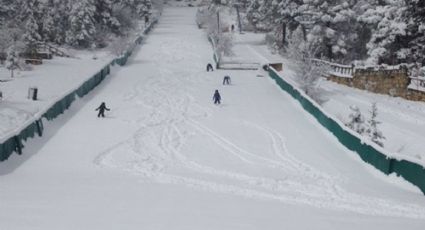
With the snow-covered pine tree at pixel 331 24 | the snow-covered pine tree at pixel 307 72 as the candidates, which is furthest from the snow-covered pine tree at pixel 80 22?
the snow-covered pine tree at pixel 307 72

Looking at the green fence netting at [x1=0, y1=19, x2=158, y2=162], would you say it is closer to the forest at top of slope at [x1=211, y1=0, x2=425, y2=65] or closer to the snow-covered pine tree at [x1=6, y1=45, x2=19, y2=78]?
the snow-covered pine tree at [x1=6, y1=45, x2=19, y2=78]

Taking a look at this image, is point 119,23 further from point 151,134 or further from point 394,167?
point 394,167

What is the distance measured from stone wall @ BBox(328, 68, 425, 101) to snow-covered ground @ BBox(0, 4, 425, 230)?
7.66m

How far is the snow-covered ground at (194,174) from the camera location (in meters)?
12.5

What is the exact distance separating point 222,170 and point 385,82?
75.5ft

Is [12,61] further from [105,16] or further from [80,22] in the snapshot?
[105,16]

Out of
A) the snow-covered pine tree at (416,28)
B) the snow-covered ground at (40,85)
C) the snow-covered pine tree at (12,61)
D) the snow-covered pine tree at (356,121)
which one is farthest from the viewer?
the snow-covered pine tree at (12,61)

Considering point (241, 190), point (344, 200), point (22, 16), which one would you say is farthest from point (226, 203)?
point (22, 16)

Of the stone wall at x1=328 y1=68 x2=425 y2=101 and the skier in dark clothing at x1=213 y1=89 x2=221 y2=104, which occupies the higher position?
the stone wall at x1=328 y1=68 x2=425 y2=101

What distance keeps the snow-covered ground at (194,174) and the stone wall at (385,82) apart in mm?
7658

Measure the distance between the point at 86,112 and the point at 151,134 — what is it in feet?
20.4

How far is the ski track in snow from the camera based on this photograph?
15.4 meters

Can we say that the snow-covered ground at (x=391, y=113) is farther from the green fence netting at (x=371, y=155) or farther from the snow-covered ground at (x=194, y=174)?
the snow-covered ground at (x=194, y=174)

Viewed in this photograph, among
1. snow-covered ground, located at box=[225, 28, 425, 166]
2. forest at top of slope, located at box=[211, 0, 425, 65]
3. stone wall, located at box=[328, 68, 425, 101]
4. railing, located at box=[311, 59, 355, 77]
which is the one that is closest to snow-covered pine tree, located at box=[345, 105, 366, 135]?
snow-covered ground, located at box=[225, 28, 425, 166]
